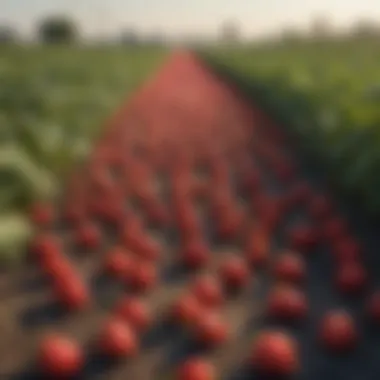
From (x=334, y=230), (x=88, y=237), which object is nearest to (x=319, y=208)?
(x=334, y=230)

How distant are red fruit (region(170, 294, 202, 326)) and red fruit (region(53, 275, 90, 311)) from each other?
52 centimetres

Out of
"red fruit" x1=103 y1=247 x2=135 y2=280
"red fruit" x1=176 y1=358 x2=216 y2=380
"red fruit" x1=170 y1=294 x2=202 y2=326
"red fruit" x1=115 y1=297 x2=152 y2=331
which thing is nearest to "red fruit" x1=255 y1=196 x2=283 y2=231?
"red fruit" x1=103 y1=247 x2=135 y2=280

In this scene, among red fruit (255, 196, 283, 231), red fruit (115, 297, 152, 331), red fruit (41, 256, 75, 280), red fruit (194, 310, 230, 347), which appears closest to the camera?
red fruit (194, 310, 230, 347)

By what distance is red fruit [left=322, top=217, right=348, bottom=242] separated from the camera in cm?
538

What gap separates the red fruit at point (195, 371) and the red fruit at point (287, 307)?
692 mm

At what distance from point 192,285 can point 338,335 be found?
1.09m

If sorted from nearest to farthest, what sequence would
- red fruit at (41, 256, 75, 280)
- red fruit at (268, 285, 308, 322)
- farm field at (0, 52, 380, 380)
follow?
farm field at (0, 52, 380, 380)
red fruit at (268, 285, 308, 322)
red fruit at (41, 256, 75, 280)

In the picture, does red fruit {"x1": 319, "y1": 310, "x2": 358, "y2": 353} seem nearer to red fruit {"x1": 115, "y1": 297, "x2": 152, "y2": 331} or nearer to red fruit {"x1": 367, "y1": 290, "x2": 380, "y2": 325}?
red fruit {"x1": 367, "y1": 290, "x2": 380, "y2": 325}

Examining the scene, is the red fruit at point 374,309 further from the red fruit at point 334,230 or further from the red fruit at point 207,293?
the red fruit at point 334,230

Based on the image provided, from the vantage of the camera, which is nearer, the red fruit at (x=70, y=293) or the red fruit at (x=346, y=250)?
the red fruit at (x=70, y=293)

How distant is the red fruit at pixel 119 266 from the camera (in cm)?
467

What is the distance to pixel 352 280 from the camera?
14.7 ft

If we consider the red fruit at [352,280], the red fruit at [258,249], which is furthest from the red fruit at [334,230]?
the red fruit at [352,280]

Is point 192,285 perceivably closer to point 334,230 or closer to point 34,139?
point 334,230
